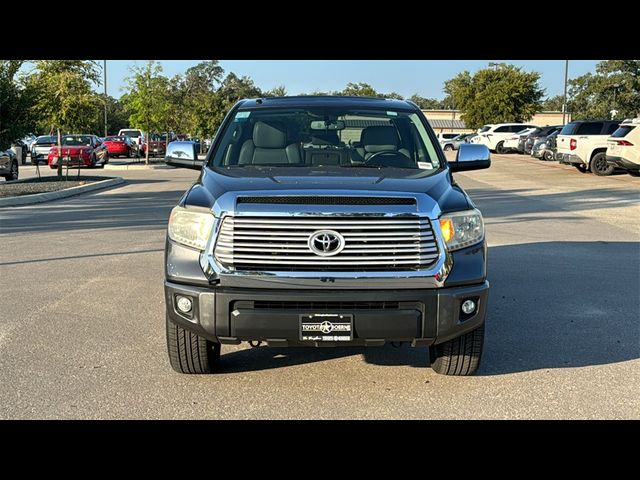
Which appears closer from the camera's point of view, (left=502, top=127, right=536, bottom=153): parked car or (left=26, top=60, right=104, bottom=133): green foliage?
(left=26, top=60, right=104, bottom=133): green foliage

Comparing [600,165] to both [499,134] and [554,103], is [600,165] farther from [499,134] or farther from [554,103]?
[554,103]

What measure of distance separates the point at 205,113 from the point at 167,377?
172 ft

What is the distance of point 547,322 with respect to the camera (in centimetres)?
691

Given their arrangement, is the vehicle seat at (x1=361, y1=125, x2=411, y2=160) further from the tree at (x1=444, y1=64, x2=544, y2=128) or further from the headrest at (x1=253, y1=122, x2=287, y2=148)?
the tree at (x1=444, y1=64, x2=544, y2=128)

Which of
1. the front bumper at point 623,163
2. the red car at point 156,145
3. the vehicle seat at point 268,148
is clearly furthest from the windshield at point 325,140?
the red car at point 156,145

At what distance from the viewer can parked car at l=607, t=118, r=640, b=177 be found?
923 inches

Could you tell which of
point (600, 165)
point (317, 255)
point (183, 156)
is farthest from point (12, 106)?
point (600, 165)

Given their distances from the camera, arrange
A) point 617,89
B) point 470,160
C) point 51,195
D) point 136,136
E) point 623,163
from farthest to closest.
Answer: point 617,89
point 136,136
point 623,163
point 51,195
point 470,160

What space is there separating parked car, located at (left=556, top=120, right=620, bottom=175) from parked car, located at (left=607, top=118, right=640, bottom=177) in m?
3.02

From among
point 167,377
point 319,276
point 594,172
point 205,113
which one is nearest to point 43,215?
point 167,377

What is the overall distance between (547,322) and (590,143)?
22.3 metres

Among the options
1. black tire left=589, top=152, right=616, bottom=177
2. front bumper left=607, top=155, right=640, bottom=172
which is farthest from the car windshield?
front bumper left=607, top=155, right=640, bottom=172

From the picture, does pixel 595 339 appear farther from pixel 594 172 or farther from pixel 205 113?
Result: pixel 205 113

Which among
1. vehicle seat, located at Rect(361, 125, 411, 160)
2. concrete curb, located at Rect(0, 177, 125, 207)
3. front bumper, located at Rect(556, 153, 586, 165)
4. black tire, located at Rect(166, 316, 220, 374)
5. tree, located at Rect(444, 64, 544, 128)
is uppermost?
tree, located at Rect(444, 64, 544, 128)
